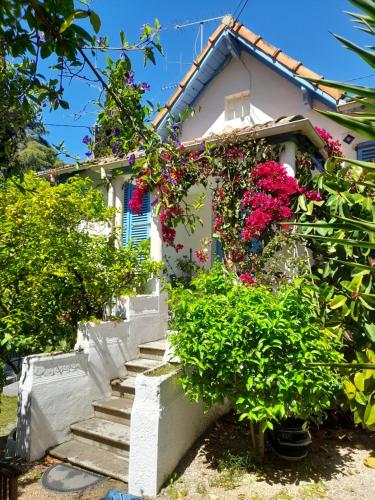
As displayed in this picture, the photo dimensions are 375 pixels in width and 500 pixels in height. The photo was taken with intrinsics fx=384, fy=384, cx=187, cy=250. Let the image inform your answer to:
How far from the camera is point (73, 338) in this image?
5832mm

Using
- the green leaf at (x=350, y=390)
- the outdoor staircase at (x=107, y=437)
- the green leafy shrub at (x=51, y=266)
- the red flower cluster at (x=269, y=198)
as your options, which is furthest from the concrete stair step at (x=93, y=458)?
the red flower cluster at (x=269, y=198)

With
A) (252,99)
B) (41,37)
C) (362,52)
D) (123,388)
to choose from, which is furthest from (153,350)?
(252,99)

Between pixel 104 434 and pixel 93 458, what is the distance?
314 millimetres

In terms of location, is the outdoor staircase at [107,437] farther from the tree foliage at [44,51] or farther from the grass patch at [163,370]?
the tree foliage at [44,51]

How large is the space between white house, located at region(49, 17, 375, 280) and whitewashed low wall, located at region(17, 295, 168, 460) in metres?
2.22

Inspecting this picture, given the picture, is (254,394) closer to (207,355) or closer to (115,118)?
(207,355)

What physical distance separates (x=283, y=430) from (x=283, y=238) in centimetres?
278

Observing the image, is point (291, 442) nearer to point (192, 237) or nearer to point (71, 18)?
point (71, 18)

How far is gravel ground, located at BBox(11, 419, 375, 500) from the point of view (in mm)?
Result: 3809

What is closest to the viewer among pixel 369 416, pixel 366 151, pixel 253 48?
pixel 369 416

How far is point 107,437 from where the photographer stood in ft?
15.8

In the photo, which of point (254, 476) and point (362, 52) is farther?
point (254, 476)

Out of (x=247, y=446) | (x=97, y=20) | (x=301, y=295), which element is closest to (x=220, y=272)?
(x=301, y=295)

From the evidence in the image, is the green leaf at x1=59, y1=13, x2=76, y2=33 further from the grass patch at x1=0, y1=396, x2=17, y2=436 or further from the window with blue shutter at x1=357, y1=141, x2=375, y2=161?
the window with blue shutter at x1=357, y1=141, x2=375, y2=161
